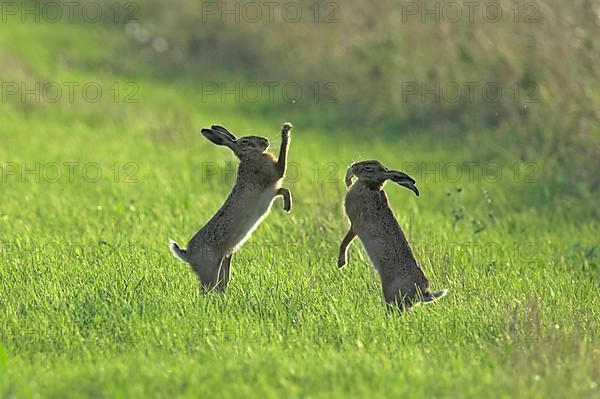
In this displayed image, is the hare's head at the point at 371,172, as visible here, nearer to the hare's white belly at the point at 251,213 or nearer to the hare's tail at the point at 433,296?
the hare's white belly at the point at 251,213

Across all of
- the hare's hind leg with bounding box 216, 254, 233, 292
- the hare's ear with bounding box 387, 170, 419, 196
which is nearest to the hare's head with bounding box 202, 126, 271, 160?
the hare's hind leg with bounding box 216, 254, 233, 292

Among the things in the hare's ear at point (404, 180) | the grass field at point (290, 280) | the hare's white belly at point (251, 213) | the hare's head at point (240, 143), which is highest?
the hare's head at point (240, 143)

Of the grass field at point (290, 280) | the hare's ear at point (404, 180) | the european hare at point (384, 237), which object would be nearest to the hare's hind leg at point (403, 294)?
the european hare at point (384, 237)

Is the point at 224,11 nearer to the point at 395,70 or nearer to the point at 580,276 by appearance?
the point at 395,70

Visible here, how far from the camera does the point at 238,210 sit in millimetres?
7609

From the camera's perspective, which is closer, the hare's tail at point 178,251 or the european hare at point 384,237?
the european hare at point 384,237

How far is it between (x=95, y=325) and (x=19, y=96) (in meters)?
9.75

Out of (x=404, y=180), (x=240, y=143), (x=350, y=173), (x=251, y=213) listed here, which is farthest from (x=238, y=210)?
(x=404, y=180)

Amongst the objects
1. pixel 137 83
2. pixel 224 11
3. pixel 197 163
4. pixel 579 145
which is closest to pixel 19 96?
pixel 137 83

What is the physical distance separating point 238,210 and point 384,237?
0.96m

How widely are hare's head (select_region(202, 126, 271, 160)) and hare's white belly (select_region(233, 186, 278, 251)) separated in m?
0.27

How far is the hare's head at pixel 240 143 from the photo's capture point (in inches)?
309

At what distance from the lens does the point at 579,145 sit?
39.2ft

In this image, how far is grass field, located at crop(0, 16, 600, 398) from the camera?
19.3 ft
